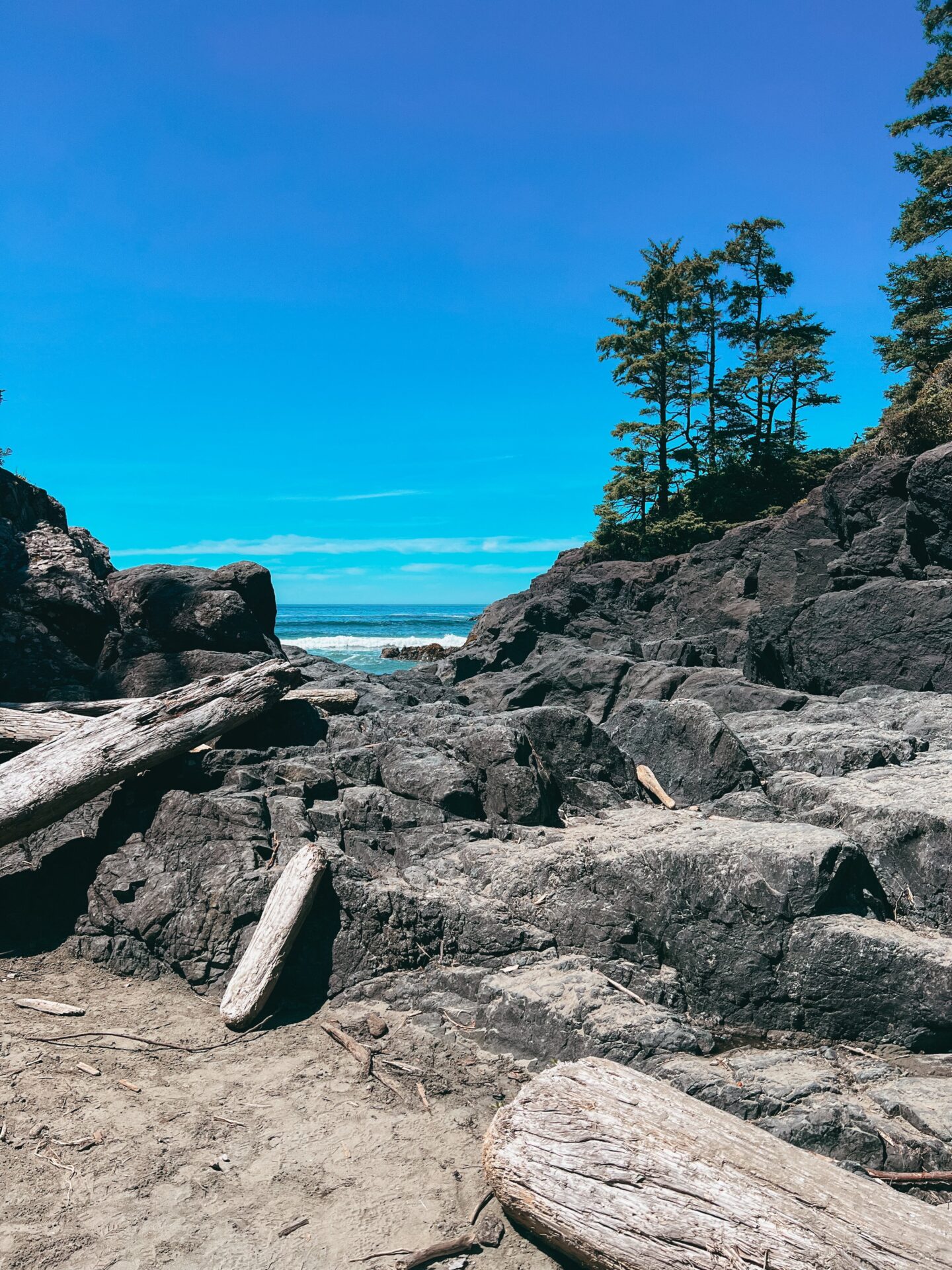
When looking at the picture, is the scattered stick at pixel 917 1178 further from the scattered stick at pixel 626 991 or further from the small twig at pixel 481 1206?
the small twig at pixel 481 1206

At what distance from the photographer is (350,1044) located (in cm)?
495

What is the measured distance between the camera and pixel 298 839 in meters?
6.42

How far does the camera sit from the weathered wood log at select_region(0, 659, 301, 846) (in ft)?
21.5

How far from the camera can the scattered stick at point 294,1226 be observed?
11.4 ft

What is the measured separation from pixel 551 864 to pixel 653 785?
2.19m

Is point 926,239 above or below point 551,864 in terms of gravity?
above

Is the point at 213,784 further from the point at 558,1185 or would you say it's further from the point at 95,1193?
the point at 558,1185

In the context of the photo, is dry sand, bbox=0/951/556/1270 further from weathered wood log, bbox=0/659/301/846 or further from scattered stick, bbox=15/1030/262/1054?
weathered wood log, bbox=0/659/301/846

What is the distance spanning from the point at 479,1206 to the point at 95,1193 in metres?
1.86

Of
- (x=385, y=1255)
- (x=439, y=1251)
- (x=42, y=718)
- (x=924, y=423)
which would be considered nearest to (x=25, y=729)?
(x=42, y=718)

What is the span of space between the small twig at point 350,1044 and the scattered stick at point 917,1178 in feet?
9.23

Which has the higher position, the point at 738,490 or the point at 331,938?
the point at 738,490

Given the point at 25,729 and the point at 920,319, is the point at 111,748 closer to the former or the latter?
the point at 25,729

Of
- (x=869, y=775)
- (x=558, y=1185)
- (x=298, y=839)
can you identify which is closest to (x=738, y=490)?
(x=869, y=775)
